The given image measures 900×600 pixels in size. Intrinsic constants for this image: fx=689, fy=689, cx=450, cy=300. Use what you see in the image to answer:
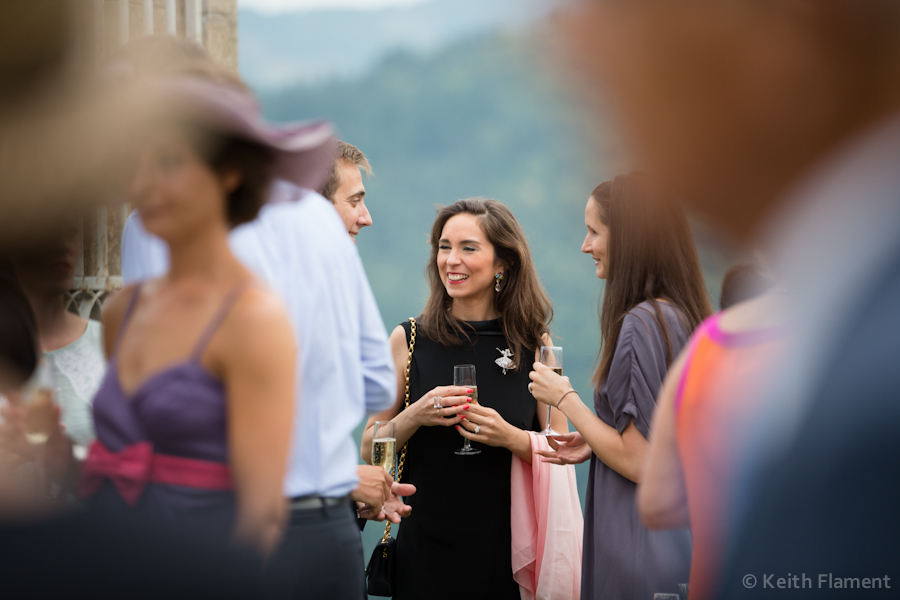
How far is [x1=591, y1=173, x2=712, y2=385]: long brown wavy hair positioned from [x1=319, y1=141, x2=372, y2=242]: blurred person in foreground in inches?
45.7

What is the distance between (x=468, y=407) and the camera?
250 cm

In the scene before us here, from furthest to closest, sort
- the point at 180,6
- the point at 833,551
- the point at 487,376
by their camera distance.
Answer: the point at 487,376, the point at 180,6, the point at 833,551

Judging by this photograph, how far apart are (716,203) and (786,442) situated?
0.87 ft

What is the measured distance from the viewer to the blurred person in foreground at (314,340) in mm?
1112

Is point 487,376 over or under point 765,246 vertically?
under

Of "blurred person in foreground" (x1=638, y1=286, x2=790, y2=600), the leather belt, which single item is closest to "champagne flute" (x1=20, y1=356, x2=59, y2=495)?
the leather belt

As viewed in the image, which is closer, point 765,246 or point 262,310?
point 765,246

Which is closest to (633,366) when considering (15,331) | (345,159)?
(15,331)

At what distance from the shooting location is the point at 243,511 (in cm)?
112

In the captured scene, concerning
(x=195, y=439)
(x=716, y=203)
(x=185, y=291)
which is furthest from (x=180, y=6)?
(x=716, y=203)

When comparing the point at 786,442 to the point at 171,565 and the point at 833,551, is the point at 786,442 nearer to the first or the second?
the point at 833,551

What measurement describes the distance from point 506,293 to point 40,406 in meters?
2.01

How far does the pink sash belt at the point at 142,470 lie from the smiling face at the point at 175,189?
339mm

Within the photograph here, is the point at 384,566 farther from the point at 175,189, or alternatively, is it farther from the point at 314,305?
the point at 175,189
